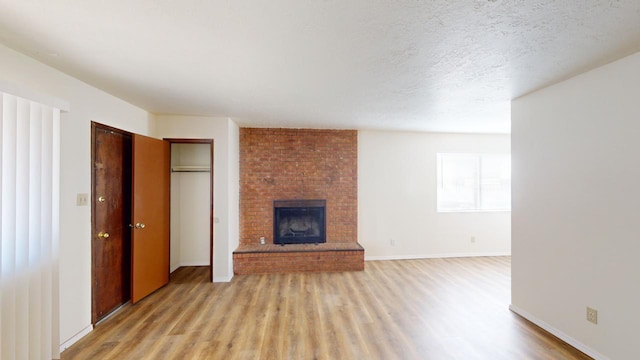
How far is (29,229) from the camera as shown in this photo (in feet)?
6.09

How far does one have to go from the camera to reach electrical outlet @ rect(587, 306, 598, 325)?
206 centimetres

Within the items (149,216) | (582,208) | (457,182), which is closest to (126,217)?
(149,216)

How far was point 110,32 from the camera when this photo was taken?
155cm

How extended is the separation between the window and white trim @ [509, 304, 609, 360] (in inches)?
93.8

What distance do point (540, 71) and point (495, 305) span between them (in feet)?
8.44

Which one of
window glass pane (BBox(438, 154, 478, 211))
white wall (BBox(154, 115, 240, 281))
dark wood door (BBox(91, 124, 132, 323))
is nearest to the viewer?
dark wood door (BBox(91, 124, 132, 323))

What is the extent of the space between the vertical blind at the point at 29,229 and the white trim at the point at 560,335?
436cm

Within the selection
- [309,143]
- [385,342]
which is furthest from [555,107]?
[309,143]

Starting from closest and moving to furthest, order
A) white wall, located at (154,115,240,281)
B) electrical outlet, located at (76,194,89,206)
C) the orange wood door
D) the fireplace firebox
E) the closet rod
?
1. electrical outlet, located at (76,194,89,206)
2. the orange wood door
3. white wall, located at (154,115,240,281)
4. the closet rod
5. the fireplace firebox

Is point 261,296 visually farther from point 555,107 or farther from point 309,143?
point 555,107

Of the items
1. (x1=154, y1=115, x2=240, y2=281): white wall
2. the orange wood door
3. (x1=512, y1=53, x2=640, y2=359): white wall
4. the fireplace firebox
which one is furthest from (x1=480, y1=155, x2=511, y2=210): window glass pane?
the orange wood door

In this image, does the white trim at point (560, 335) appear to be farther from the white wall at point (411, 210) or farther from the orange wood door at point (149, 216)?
the orange wood door at point (149, 216)

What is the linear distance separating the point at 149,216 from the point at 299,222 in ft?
7.50

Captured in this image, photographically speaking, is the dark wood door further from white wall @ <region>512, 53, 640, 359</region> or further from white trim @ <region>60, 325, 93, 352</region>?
white wall @ <region>512, 53, 640, 359</region>
